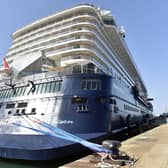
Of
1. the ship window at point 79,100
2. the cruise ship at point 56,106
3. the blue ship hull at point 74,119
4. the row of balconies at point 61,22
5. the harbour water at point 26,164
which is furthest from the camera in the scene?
the row of balconies at point 61,22

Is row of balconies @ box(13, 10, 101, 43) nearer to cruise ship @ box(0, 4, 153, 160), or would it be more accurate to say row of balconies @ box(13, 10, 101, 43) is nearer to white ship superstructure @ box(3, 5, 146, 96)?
white ship superstructure @ box(3, 5, 146, 96)

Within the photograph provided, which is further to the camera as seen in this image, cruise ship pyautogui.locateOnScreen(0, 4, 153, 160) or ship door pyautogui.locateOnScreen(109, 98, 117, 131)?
ship door pyautogui.locateOnScreen(109, 98, 117, 131)

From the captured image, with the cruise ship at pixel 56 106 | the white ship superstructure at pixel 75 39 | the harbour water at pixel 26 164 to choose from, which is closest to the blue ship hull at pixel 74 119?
the cruise ship at pixel 56 106

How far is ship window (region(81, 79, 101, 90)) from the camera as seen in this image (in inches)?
552

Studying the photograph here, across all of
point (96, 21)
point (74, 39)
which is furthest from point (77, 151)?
point (96, 21)

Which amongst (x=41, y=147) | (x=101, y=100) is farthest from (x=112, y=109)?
(x=41, y=147)

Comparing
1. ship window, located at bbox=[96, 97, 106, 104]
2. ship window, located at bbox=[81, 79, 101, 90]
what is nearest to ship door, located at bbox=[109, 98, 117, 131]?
ship window, located at bbox=[96, 97, 106, 104]

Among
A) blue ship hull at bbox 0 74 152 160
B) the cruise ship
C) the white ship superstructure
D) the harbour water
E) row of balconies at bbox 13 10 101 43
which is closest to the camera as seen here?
blue ship hull at bbox 0 74 152 160

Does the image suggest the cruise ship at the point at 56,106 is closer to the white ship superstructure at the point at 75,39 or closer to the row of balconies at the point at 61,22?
the white ship superstructure at the point at 75,39

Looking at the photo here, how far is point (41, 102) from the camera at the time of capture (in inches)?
557

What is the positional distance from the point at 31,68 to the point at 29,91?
4.32 metres

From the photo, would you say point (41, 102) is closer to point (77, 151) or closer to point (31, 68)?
point (77, 151)

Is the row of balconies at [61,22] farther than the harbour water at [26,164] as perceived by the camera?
Yes

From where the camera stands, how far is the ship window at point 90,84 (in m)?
14.0
